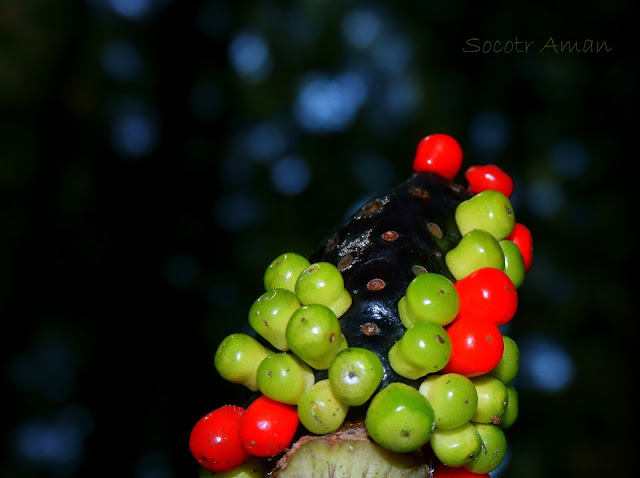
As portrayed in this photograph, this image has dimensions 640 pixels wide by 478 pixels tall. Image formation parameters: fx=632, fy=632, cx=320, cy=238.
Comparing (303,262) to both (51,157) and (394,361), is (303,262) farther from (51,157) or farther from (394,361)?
(51,157)

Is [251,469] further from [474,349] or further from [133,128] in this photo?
[133,128]

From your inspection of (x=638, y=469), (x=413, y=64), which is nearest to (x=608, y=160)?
(x=413, y=64)

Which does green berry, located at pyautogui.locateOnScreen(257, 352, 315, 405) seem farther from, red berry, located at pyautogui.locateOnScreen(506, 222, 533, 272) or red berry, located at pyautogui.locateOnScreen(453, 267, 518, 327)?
red berry, located at pyautogui.locateOnScreen(506, 222, 533, 272)

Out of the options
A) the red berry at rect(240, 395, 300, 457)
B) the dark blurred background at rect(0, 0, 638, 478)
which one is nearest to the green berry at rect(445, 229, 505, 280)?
the red berry at rect(240, 395, 300, 457)

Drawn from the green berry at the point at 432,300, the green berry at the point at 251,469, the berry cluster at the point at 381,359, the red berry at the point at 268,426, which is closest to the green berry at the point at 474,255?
the berry cluster at the point at 381,359

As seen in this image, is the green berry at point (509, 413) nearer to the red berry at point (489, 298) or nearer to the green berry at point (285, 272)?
the red berry at point (489, 298)
